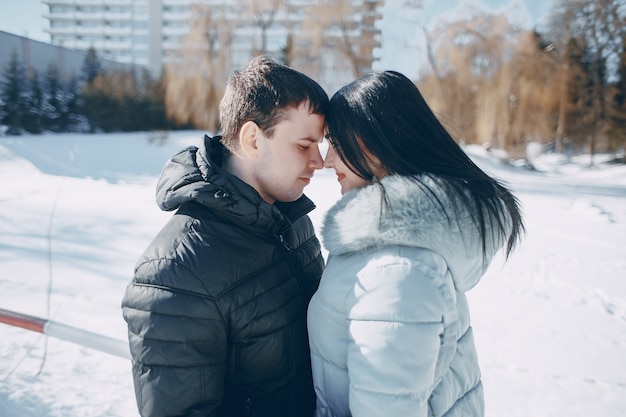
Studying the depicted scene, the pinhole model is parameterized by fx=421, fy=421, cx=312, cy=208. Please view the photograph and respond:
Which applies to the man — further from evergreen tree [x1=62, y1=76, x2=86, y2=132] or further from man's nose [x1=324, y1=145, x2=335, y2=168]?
evergreen tree [x1=62, y1=76, x2=86, y2=132]

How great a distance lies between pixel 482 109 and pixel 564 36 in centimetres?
665

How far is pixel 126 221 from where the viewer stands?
6.62 meters

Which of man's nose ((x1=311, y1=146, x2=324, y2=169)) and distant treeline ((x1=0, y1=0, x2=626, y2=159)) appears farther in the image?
distant treeline ((x1=0, y1=0, x2=626, y2=159))

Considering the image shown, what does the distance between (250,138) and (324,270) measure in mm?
474

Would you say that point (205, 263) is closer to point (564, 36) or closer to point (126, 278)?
point (126, 278)

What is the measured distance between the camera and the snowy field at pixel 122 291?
242cm

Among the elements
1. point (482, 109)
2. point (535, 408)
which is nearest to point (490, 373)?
point (535, 408)

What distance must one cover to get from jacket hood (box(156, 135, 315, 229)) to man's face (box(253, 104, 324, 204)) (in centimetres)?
13

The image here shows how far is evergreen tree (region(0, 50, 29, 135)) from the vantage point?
42.9 feet

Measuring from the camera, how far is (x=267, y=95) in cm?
126

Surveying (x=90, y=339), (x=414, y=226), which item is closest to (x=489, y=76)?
(x=90, y=339)

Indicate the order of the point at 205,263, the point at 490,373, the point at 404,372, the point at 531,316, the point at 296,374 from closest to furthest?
the point at 404,372 < the point at 205,263 < the point at 296,374 < the point at 490,373 < the point at 531,316

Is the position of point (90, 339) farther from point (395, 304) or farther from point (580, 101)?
point (580, 101)

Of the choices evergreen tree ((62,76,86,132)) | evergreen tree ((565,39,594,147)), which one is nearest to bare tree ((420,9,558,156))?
evergreen tree ((565,39,594,147))
